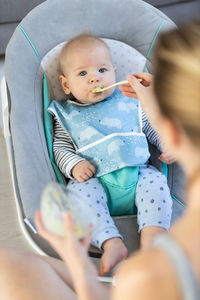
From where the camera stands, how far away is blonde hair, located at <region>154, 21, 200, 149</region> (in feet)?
1.94

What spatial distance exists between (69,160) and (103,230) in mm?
288

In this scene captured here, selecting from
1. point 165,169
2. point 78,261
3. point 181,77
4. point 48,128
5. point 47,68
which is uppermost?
point 181,77

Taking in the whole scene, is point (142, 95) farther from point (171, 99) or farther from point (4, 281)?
point (171, 99)

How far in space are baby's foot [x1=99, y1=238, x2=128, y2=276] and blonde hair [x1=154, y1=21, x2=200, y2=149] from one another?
643mm

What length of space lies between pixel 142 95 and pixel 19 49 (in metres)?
0.46

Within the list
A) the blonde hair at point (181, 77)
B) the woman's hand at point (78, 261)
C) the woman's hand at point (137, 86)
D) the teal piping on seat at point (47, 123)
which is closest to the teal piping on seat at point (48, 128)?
the teal piping on seat at point (47, 123)

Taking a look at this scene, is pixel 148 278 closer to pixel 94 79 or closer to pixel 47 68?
pixel 94 79

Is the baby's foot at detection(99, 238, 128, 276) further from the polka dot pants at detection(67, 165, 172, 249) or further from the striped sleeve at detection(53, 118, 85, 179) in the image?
the striped sleeve at detection(53, 118, 85, 179)

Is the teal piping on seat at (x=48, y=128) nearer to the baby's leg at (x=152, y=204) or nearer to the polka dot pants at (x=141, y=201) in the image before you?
the polka dot pants at (x=141, y=201)

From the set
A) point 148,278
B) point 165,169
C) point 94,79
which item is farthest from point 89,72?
point 148,278

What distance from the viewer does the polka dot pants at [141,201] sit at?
1.27 metres

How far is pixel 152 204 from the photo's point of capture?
1.32 meters

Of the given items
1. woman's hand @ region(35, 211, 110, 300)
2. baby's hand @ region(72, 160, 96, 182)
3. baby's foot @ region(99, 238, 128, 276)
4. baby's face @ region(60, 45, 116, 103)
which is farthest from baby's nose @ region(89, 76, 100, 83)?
woman's hand @ region(35, 211, 110, 300)

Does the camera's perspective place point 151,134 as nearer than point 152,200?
No
